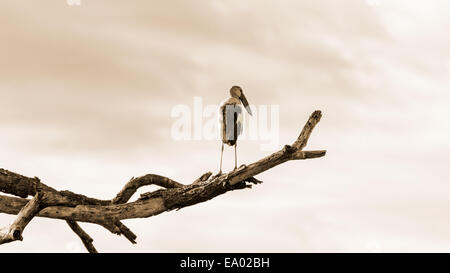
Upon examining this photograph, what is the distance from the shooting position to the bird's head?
10.8 meters

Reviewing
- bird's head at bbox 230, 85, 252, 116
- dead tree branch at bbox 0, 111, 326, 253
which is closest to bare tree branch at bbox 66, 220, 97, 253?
dead tree branch at bbox 0, 111, 326, 253

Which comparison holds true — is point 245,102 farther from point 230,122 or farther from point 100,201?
point 100,201

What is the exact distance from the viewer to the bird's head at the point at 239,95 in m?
10.8

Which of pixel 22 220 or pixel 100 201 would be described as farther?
pixel 100 201

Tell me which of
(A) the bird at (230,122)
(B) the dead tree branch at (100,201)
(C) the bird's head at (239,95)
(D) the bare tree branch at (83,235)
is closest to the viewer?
(B) the dead tree branch at (100,201)

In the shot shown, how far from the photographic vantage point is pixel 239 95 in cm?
1092

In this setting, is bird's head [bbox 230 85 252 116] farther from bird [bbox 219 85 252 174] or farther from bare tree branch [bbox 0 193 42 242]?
bare tree branch [bbox 0 193 42 242]

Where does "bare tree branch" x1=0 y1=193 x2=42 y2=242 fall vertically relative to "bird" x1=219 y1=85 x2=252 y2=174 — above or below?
below

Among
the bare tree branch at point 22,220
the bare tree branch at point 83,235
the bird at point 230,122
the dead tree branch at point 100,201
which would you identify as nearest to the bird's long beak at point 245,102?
the bird at point 230,122

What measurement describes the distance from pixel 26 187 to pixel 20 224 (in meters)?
1.19

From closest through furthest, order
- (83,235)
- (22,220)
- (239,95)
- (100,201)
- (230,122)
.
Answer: (22,220) → (100,201) → (230,122) → (83,235) → (239,95)

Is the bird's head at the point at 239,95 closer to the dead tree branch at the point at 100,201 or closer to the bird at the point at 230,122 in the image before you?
the bird at the point at 230,122

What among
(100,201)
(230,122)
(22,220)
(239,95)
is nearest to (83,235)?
(100,201)
